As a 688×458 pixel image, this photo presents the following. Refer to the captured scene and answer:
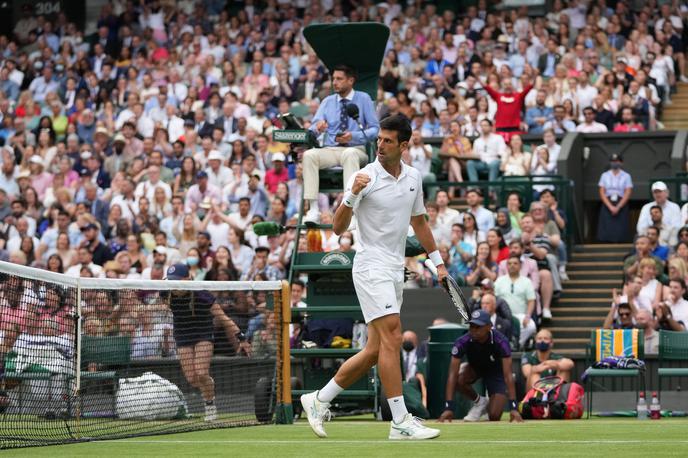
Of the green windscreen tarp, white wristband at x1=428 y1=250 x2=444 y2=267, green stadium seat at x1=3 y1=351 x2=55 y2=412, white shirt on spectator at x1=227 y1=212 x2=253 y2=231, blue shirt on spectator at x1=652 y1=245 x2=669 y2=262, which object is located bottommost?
green stadium seat at x1=3 y1=351 x2=55 y2=412

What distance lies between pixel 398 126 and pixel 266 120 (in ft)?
55.2

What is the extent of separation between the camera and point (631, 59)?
25891 mm

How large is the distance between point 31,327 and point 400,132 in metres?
3.85

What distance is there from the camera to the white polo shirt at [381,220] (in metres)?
10.1

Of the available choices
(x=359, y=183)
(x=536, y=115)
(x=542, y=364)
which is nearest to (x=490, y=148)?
(x=536, y=115)

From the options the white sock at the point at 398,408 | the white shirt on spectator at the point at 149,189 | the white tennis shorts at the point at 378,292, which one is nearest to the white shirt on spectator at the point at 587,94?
the white shirt on spectator at the point at 149,189

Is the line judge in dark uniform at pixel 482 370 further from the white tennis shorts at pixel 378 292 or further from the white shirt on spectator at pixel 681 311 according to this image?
the white tennis shorts at pixel 378 292

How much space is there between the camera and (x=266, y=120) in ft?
87.4

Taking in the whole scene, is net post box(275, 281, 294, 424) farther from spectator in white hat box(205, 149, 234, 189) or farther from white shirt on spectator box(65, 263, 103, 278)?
spectator in white hat box(205, 149, 234, 189)

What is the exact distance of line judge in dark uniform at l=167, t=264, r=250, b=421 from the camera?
44.0ft

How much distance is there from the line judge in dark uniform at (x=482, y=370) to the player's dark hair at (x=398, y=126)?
501cm

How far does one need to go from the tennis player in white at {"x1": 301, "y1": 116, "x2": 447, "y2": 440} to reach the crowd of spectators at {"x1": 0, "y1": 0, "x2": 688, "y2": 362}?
711 centimetres

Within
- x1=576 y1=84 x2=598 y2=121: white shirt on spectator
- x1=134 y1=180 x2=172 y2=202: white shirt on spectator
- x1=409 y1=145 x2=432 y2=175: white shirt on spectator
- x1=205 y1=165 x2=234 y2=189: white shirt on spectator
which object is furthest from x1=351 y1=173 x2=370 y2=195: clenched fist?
x1=576 y1=84 x2=598 y2=121: white shirt on spectator

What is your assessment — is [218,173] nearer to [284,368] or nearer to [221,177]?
[221,177]
